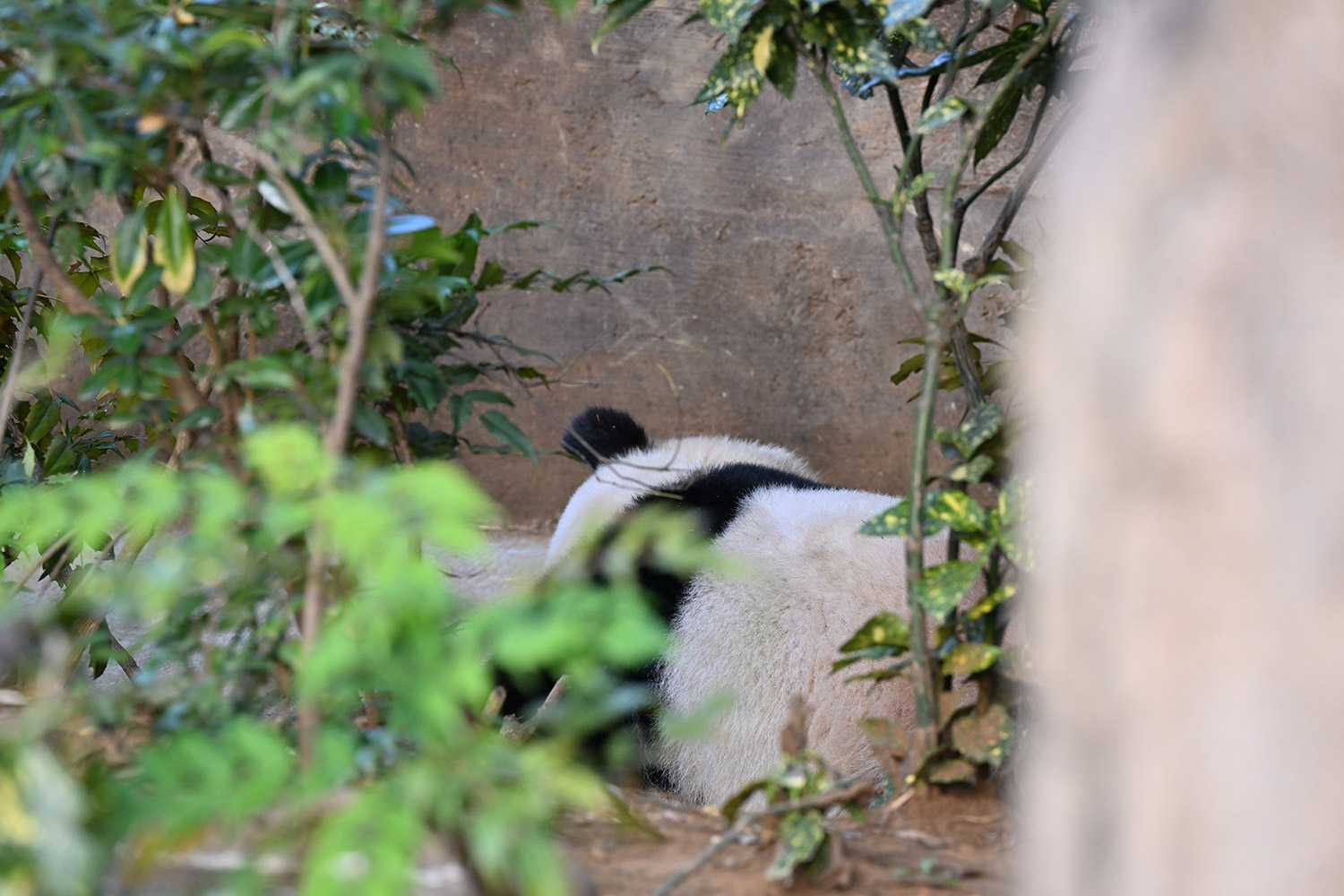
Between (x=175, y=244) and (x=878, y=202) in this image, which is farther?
(x=878, y=202)

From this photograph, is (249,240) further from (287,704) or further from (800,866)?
(800,866)

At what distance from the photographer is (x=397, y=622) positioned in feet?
2.35

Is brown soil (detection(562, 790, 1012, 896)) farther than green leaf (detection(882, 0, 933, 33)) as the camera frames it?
No

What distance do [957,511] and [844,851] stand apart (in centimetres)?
44

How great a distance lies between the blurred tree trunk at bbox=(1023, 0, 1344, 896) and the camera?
60 cm

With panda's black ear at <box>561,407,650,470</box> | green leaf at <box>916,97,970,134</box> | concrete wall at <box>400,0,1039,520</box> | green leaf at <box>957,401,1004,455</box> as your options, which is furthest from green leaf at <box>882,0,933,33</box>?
concrete wall at <box>400,0,1039,520</box>

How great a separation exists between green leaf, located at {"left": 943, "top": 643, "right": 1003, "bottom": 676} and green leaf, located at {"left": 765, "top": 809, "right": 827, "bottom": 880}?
0.97ft

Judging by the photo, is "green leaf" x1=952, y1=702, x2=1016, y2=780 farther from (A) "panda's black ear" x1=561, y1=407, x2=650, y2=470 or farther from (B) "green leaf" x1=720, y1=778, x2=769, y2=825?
(A) "panda's black ear" x1=561, y1=407, x2=650, y2=470

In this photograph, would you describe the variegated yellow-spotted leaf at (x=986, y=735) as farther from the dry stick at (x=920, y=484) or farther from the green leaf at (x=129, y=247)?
the green leaf at (x=129, y=247)

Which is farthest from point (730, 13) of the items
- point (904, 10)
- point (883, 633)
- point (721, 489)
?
point (721, 489)

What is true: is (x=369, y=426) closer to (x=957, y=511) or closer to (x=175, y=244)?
(x=175, y=244)

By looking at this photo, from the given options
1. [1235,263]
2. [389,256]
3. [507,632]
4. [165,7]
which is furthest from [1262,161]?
[165,7]

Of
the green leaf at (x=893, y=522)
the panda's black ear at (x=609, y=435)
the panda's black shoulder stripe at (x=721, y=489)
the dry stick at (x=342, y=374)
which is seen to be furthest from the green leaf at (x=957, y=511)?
the panda's black ear at (x=609, y=435)

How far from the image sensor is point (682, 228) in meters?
3.23
